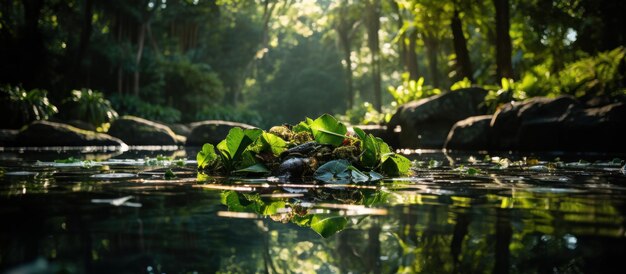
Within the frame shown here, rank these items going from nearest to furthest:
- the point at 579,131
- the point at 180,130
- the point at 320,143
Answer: the point at 320,143 < the point at 579,131 < the point at 180,130

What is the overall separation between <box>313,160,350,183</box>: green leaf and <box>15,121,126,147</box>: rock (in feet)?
42.9

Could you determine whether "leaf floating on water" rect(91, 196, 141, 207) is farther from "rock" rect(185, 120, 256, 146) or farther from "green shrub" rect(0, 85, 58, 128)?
"rock" rect(185, 120, 256, 146)

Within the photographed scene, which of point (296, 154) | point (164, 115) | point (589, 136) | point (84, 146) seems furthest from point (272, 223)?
point (164, 115)

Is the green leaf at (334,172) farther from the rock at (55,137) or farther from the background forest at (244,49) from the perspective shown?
the rock at (55,137)

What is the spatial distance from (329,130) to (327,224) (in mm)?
3104

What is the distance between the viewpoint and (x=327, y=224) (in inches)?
98.0

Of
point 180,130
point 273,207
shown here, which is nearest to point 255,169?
point 273,207

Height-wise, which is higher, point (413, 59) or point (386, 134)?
point (413, 59)

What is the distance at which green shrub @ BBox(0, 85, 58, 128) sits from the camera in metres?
18.9

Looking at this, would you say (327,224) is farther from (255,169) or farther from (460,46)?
(460,46)

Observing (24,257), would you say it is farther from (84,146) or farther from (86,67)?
(86,67)

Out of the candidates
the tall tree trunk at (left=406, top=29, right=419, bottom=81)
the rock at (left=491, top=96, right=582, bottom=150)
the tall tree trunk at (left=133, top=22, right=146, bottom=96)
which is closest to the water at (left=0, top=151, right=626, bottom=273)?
the rock at (left=491, top=96, right=582, bottom=150)

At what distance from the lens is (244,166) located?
562 centimetres

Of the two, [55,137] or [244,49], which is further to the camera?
[244,49]
